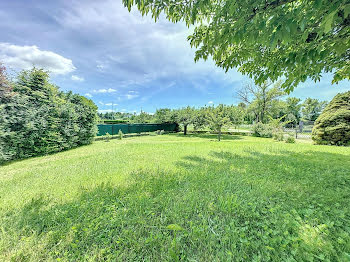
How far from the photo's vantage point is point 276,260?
3.77 feet

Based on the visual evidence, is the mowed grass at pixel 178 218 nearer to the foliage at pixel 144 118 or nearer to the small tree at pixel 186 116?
the small tree at pixel 186 116

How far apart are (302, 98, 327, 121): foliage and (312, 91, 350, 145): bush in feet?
139

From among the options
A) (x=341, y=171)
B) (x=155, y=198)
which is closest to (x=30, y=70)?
(x=155, y=198)

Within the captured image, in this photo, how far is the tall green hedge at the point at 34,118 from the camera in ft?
16.7

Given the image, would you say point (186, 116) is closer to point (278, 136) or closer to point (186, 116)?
point (186, 116)

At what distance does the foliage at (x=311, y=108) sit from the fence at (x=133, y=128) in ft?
144

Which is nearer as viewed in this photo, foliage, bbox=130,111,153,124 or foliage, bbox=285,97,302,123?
foliage, bbox=130,111,153,124

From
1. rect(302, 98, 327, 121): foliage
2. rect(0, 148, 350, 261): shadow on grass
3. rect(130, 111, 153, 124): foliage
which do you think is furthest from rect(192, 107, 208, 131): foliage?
rect(302, 98, 327, 121): foliage

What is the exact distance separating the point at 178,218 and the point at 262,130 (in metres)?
20.0

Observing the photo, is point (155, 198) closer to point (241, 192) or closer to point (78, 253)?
point (78, 253)

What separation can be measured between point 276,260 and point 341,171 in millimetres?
3848

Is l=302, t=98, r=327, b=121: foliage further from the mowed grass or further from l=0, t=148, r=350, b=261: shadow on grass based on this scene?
l=0, t=148, r=350, b=261: shadow on grass

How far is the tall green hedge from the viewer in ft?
16.7

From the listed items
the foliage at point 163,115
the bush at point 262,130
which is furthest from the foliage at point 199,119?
the bush at point 262,130
